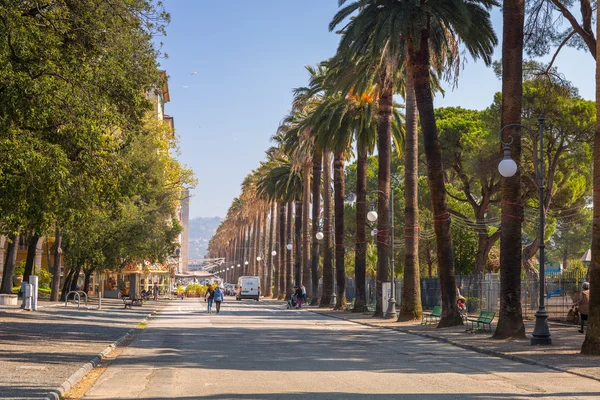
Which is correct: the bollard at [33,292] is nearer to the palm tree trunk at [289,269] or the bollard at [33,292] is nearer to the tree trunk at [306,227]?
the tree trunk at [306,227]

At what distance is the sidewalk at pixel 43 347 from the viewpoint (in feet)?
43.5

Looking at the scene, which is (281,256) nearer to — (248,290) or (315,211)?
(248,290)

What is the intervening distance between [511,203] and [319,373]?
1205 centimetres

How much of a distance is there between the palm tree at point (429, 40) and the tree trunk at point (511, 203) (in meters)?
5.10

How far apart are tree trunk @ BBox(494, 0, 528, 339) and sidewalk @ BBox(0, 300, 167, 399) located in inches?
469

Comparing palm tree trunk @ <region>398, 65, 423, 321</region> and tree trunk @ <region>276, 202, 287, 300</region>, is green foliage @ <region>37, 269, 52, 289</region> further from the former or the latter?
palm tree trunk @ <region>398, 65, 423, 321</region>

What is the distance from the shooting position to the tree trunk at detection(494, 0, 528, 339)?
26.2 meters

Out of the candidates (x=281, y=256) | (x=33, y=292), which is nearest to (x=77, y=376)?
(x=33, y=292)

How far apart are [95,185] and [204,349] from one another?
509 centimetres

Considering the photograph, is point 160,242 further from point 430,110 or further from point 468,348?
point 468,348

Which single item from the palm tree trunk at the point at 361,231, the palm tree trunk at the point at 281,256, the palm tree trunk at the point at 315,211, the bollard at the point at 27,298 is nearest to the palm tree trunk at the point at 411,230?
the palm tree trunk at the point at 361,231

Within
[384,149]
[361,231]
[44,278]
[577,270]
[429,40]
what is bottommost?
[44,278]

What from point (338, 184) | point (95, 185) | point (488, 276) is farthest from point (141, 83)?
point (338, 184)

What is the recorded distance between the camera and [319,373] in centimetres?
1631
